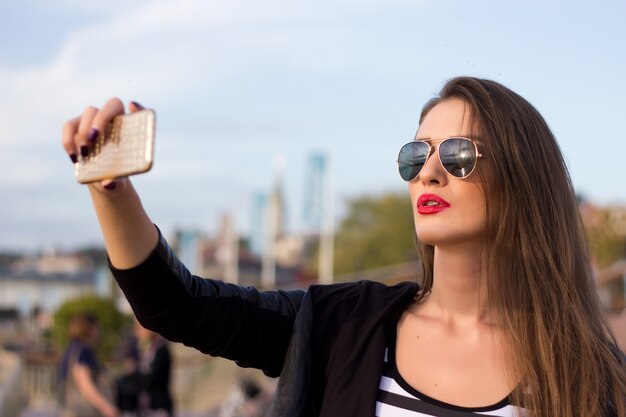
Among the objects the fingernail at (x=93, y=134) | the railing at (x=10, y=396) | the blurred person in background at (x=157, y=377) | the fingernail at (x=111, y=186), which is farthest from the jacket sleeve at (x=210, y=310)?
the railing at (x=10, y=396)

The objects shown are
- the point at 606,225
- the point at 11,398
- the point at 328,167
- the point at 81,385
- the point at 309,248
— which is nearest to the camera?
the point at 81,385

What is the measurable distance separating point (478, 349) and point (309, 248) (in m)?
97.3

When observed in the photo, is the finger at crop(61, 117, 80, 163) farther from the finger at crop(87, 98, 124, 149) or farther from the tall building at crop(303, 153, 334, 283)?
the tall building at crop(303, 153, 334, 283)

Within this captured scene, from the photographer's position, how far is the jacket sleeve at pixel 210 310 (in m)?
2.00

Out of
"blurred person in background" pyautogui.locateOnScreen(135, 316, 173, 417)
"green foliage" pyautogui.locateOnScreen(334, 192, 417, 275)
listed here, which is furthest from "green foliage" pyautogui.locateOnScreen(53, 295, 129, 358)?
"green foliage" pyautogui.locateOnScreen(334, 192, 417, 275)

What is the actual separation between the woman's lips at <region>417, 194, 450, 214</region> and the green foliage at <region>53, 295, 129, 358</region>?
84.7 feet

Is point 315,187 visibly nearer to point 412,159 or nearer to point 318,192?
point 318,192

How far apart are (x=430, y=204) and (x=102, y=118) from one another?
0.86 metres

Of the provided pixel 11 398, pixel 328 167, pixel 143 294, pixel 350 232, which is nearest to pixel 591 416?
pixel 143 294

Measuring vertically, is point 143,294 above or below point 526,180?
below

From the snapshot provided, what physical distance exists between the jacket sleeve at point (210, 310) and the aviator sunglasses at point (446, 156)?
0.39m

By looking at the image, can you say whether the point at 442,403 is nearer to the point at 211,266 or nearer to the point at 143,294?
the point at 143,294

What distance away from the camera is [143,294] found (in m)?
2.00

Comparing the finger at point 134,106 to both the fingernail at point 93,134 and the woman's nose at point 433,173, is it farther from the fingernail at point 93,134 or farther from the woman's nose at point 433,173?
the woman's nose at point 433,173
